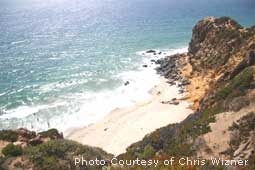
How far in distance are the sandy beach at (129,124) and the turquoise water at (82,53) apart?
9.42 ft

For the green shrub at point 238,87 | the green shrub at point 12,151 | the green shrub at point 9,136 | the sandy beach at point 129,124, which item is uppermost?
the green shrub at point 238,87

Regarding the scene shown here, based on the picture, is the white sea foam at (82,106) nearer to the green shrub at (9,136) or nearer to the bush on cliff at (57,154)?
the green shrub at (9,136)

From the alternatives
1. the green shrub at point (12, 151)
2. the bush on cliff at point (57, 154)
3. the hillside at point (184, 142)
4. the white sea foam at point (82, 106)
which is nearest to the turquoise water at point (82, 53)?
the white sea foam at point (82, 106)

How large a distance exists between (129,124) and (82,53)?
1830 inches

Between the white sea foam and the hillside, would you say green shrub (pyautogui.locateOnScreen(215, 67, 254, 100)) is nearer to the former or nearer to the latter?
the hillside

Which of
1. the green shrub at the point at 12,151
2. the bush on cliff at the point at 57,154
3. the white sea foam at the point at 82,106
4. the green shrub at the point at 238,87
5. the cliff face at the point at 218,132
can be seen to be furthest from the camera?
the white sea foam at the point at 82,106

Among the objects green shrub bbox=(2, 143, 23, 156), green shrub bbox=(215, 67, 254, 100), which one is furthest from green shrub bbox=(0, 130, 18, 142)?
green shrub bbox=(215, 67, 254, 100)

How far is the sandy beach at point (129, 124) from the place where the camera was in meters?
50.8

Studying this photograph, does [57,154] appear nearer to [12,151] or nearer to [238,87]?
[12,151]

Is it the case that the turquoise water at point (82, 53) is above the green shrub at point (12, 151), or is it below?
above

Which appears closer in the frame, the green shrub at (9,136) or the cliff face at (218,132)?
the cliff face at (218,132)

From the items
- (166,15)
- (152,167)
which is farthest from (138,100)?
(166,15)

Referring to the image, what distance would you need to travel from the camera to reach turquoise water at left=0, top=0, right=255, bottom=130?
64000mm

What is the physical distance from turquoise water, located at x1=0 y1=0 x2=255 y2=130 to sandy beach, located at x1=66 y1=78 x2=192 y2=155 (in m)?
2.87
